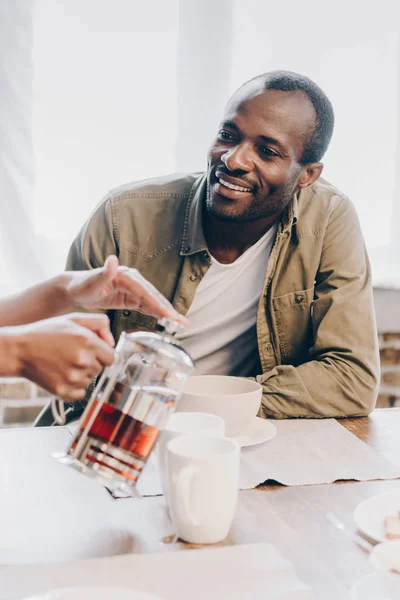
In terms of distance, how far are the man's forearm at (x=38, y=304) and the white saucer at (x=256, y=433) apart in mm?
345

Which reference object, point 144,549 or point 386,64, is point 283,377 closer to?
point 144,549

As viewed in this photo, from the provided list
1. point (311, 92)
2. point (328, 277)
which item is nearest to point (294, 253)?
point (328, 277)

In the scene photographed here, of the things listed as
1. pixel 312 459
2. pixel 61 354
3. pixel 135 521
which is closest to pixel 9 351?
pixel 61 354

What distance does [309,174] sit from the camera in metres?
1.71

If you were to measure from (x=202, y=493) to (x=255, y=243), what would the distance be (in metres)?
1.00

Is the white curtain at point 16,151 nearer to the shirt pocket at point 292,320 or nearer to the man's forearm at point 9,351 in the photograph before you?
the shirt pocket at point 292,320

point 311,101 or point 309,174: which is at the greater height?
point 311,101

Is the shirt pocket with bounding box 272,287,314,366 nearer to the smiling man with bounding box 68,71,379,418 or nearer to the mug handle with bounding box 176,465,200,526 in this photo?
the smiling man with bounding box 68,71,379,418

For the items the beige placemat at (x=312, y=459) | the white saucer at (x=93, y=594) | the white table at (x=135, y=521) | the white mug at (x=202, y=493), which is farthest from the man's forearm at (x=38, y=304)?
the white saucer at (x=93, y=594)

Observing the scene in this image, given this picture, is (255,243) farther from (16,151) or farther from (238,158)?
(16,151)

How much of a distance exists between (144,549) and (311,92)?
46.1 inches

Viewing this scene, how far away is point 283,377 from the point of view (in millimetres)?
1330

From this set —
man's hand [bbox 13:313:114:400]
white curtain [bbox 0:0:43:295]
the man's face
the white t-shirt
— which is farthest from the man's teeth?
man's hand [bbox 13:313:114:400]

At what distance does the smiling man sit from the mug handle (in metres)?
0.76
